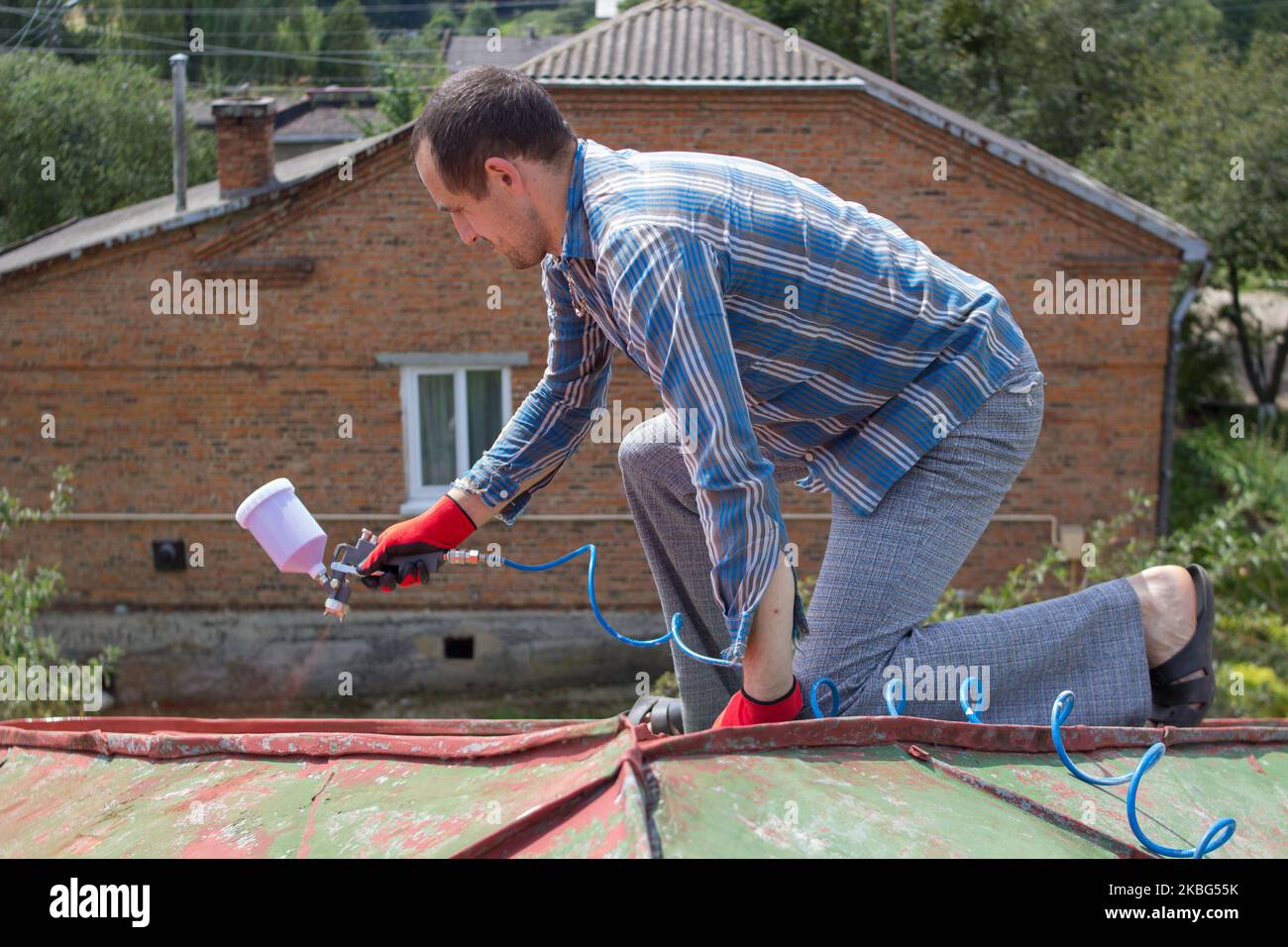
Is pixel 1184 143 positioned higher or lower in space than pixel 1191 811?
higher

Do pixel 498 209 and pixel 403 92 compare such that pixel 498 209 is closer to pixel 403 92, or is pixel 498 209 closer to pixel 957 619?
pixel 957 619

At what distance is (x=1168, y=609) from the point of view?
292cm

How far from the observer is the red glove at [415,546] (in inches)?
124

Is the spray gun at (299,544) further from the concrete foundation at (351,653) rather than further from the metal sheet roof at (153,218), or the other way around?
the concrete foundation at (351,653)

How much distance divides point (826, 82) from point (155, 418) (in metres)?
7.46

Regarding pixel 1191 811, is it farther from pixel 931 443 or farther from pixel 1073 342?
pixel 1073 342

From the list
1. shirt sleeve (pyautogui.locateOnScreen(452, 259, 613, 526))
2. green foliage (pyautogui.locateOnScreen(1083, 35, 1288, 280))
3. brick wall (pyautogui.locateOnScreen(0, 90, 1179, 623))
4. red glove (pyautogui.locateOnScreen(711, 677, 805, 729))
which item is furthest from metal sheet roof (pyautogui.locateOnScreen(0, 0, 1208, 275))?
red glove (pyautogui.locateOnScreen(711, 677, 805, 729))

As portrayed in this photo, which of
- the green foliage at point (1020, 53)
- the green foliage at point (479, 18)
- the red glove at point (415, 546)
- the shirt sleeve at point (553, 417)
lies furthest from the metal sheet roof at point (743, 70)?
the green foliage at point (479, 18)

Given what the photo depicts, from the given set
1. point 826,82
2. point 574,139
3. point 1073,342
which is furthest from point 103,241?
point 574,139

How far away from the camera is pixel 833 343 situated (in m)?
2.78

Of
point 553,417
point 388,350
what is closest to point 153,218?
point 388,350

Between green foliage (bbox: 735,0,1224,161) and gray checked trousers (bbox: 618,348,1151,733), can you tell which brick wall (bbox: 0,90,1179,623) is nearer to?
gray checked trousers (bbox: 618,348,1151,733)

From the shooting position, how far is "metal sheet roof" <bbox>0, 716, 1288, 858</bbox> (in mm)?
2164

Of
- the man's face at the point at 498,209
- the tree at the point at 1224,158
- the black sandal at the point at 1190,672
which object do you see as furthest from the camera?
the tree at the point at 1224,158
